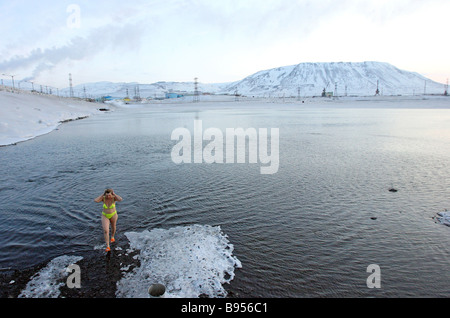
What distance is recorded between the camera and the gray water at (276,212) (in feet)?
24.1

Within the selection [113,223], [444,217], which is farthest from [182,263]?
[444,217]

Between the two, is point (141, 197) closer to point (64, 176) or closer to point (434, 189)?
point (64, 176)

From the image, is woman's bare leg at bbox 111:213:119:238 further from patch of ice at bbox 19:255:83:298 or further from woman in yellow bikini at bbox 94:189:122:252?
patch of ice at bbox 19:255:83:298

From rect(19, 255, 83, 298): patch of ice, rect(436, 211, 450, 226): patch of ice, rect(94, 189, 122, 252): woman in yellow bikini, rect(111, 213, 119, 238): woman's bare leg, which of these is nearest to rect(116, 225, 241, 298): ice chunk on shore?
rect(111, 213, 119, 238): woman's bare leg

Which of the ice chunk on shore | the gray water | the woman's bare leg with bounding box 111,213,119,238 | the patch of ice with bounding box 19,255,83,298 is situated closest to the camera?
the patch of ice with bounding box 19,255,83,298

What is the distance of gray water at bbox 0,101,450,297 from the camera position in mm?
7348

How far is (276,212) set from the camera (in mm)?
11062

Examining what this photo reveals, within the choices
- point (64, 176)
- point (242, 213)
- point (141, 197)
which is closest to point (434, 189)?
point (242, 213)

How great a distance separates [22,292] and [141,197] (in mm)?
6441

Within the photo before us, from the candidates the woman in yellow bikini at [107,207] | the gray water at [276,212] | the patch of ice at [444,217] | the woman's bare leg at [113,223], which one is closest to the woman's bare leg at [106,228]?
the woman in yellow bikini at [107,207]

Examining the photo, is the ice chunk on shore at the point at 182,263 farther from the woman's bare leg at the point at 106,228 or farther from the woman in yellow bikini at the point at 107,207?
the woman in yellow bikini at the point at 107,207

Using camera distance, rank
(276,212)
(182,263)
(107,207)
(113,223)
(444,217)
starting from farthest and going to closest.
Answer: (276,212), (444,217), (113,223), (107,207), (182,263)

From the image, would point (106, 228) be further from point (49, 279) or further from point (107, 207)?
point (49, 279)

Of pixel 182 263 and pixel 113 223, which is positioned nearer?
pixel 182 263
